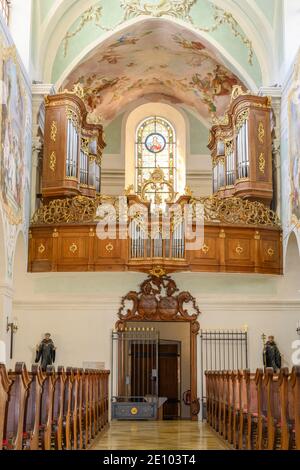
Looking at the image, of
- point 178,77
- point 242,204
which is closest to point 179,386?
point 242,204

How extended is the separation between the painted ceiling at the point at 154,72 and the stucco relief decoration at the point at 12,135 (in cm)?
480

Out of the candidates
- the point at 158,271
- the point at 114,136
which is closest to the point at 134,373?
the point at 158,271

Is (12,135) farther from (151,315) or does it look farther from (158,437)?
(158,437)

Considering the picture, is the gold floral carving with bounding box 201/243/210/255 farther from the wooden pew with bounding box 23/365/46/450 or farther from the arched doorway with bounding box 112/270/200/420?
the wooden pew with bounding box 23/365/46/450

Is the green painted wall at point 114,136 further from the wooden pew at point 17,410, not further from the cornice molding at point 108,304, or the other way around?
the wooden pew at point 17,410

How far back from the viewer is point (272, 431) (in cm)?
902

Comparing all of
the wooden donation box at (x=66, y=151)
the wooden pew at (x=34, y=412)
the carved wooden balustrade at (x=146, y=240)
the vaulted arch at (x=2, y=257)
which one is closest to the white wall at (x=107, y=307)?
the carved wooden balustrade at (x=146, y=240)

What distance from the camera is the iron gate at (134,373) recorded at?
1931 centimetres

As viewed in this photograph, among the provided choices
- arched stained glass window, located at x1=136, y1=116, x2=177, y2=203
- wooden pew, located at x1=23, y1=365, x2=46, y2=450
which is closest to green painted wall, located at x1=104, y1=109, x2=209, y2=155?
arched stained glass window, located at x1=136, y1=116, x2=177, y2=203

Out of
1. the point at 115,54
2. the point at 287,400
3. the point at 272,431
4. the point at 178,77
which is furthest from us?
the point at 178,77

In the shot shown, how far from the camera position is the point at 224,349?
20.8 m

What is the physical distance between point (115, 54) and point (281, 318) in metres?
9.99

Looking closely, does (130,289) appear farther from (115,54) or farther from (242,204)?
(115,54)

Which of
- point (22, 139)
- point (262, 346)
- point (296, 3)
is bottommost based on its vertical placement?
point (262, 346)
